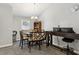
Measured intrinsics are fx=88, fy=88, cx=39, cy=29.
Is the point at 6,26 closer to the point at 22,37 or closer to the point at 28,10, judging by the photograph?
the point at 22,37

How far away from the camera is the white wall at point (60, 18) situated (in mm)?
2125

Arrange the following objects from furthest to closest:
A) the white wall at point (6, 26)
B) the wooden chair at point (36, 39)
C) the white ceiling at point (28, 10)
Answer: the wooden chair at point (36, 39)
the white wall at point (6, 26)
the white ceiling at point (28, 10)

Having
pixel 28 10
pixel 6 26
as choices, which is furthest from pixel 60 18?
pixel 6 26

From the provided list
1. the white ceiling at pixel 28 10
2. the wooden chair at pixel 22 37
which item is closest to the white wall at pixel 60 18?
the white ceiling at pixel 28 10

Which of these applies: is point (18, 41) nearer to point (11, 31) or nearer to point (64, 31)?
point (11, 31)

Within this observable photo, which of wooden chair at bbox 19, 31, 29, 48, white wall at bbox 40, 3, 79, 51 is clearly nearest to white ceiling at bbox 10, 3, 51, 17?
white wall at bbox 40, 3, 79, 51

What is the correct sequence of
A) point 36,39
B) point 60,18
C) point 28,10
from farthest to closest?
1. point 36,39
2. point 60,18
3. point 28,10

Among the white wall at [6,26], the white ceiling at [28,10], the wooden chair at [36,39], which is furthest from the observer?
the wooden chair at [36,39]

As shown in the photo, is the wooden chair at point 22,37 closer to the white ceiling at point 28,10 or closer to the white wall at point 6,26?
the white wall at point 6,26

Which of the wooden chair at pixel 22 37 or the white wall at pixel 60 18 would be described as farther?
the wooden chair at pixel 22 37

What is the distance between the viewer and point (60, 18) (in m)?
2.28

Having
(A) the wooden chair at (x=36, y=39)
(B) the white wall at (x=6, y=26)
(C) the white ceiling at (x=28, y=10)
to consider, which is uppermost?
(C) the white ceiling at (x=28, y=10)

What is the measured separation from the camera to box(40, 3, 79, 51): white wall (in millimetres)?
2125

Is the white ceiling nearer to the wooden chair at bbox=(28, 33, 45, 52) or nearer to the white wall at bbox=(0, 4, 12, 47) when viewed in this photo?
the white wall at bbox=(0, 4, 12, 47)
